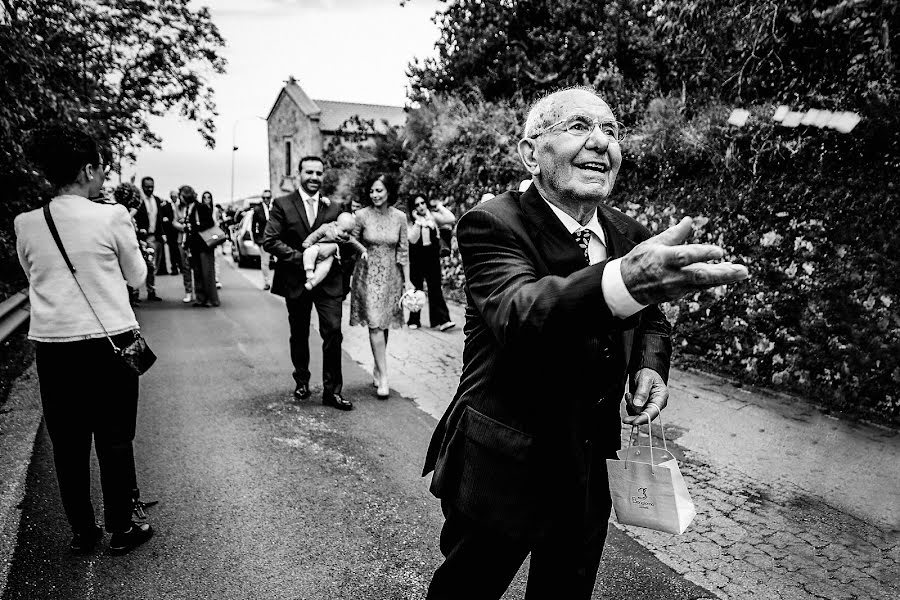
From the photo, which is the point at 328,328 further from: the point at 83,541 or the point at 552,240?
the point at 552,240

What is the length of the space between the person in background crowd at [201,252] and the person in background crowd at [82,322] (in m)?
8.46

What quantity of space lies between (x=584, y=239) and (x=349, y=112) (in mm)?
51838

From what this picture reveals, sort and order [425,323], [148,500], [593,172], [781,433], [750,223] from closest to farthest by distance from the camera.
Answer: [593,172] < [148,500] < [781,433] < [750,223] < [425,323]

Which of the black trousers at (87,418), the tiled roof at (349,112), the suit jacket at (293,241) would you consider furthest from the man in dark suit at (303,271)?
the tiled roof at (349,112)

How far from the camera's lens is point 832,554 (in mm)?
3520

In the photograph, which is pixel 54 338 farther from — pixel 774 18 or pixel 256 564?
pixel 774 18

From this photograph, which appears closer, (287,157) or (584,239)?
(584,239)

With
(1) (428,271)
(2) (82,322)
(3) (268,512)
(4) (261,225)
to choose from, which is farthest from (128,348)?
(4) (261,225)

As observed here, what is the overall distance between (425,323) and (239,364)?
3.60 m

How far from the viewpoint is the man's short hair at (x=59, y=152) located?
9.81 ft

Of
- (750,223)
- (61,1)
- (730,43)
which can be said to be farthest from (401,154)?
(750,223)

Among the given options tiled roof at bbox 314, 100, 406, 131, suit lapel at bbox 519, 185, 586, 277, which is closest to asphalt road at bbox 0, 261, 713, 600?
suit lapel at bbox 519, 185, 586, 277

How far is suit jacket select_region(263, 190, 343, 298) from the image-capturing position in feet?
19.4

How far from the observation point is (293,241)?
600 centimetres
